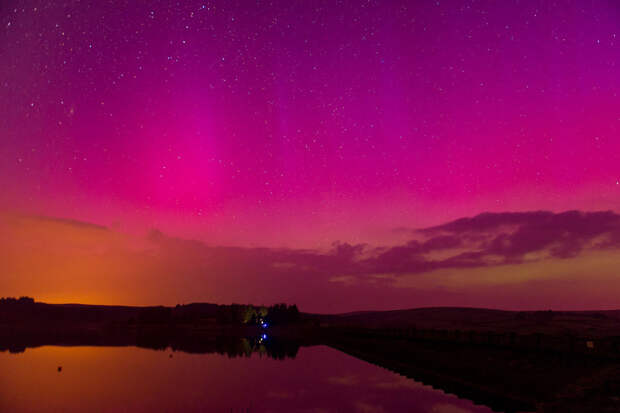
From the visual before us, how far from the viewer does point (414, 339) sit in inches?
2304

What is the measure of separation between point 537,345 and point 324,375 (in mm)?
16012

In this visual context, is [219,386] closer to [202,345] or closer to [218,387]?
[218,387]

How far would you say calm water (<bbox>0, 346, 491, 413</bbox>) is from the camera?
90.2 ft

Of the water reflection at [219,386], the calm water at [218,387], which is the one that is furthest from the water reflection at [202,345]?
the calm water at [218,387]

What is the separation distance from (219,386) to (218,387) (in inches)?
18.8

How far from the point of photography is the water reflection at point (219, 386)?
1085 inches

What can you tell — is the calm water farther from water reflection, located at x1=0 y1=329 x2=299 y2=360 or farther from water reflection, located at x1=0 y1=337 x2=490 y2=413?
water reflection, located at x1=0 y1=329 x2=299 y2=360

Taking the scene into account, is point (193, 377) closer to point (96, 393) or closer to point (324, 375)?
point (96, 393)

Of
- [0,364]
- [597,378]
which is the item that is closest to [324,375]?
[597,378]

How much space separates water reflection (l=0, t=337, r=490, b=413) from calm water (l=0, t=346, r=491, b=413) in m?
0.06

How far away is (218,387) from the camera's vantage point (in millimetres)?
36812

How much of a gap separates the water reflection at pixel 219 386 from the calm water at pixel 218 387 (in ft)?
0.18

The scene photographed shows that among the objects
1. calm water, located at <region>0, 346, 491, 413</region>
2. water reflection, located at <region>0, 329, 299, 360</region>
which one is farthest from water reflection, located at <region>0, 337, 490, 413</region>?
water reflection, located at <region>0, 329, 299, 360</region>

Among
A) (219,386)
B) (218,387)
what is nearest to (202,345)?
(219,386)
